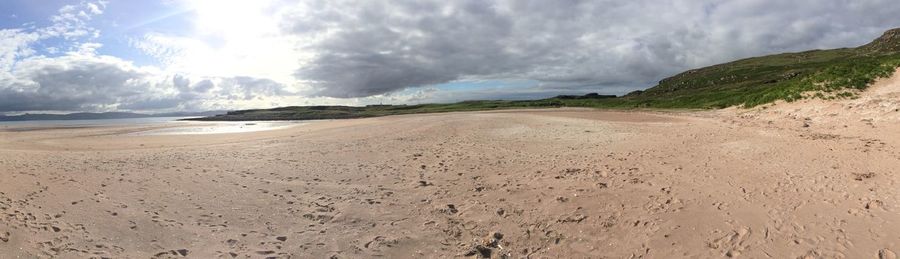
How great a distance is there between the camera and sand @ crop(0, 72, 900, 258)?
727cm

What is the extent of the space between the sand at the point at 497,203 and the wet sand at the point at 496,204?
0.04 metres

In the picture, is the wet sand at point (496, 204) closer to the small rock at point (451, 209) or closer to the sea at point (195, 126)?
the small rock at point (451, 209)

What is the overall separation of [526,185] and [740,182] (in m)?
4.72

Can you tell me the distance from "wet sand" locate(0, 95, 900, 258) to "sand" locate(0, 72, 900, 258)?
43mm

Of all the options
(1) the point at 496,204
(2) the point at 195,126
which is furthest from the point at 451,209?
(2) the point at 195,126

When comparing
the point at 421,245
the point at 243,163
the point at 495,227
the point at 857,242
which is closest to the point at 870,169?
the point at 857,242

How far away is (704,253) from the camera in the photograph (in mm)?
6750

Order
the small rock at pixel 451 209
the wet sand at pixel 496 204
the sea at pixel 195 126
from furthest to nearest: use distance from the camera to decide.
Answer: the sea at pixel 195 126, the small rock at pixel 451 209, the wet sand at pixel 496 204

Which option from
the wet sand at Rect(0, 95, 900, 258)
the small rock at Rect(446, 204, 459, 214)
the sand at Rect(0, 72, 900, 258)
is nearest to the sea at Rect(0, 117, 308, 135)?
the sand at Rect(0, 72, 900, 258)

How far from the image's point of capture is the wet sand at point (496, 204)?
7270 millimetres

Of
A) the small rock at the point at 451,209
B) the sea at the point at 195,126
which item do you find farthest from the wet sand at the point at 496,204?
the sea at the point at 195,126

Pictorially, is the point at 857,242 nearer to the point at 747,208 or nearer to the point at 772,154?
the point at 747,208

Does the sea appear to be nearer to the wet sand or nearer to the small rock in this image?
the wet sand

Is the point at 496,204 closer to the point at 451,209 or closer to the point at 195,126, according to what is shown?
the point at 451,209
